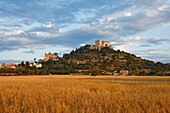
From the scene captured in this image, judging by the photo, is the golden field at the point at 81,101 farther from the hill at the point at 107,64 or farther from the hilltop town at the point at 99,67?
the hill at the point at 107,64

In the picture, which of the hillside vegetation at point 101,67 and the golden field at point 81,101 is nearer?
the golden field at point 81,101

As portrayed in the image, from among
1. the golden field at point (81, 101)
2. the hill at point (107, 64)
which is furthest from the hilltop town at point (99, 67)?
the golden field at point (81, 101)

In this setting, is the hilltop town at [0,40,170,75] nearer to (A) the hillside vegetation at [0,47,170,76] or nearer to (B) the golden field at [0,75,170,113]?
(A) the hillside vegetation at [0,47,170,76]

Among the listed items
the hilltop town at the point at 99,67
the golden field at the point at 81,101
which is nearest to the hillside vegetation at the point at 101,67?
the hilltop town at the point at 99,67

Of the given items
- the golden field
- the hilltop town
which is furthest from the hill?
the golden field

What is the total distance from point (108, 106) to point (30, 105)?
14.0 feet

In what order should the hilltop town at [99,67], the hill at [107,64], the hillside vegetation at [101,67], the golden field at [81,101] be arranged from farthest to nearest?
the hill at [107,64], the hilltop town at [99,67], the hillside vegetation at [101,67], the golden field at [81,101]

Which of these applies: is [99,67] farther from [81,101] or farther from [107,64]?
[81,101]

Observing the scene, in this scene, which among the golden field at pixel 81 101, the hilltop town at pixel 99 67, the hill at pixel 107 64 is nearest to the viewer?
the golden field at pixel 81 101

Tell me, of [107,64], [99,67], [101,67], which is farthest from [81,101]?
[107,64]

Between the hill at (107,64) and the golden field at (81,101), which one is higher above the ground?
the hill at (107,64)

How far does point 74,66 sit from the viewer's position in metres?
140

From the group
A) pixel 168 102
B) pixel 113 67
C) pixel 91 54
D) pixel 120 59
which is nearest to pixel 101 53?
pixel 91 54

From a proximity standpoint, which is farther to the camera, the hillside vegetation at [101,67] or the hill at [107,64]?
the hill at [107,64]
